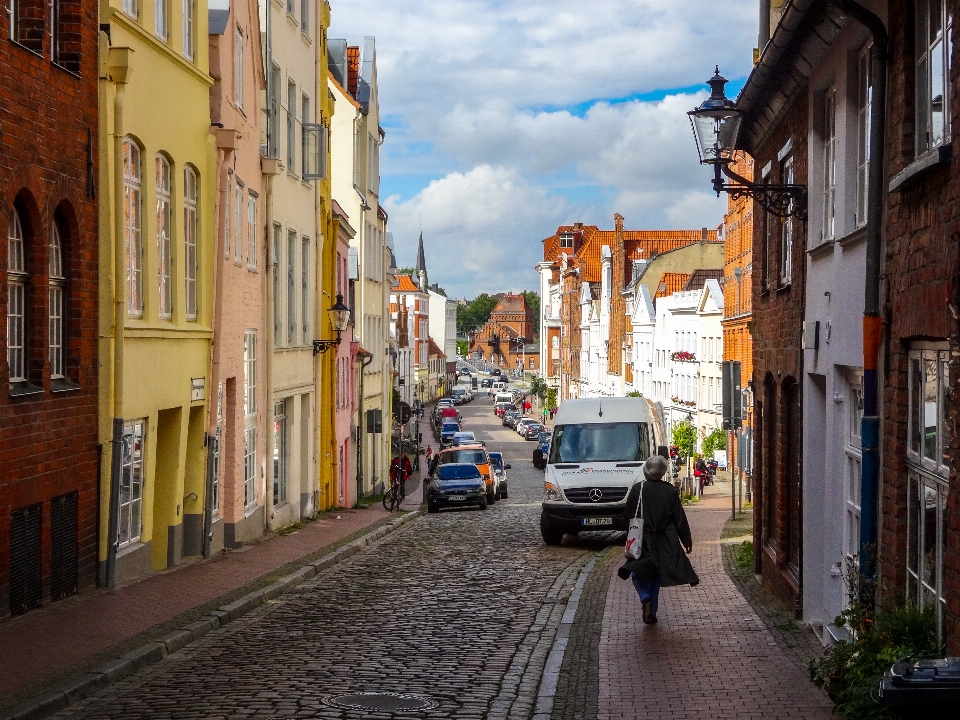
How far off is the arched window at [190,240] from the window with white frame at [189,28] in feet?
5.27

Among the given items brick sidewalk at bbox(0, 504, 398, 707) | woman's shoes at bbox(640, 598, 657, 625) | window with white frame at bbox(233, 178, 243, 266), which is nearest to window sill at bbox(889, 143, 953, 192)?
woman's shoes at bbox(640, 598, 657, 625)

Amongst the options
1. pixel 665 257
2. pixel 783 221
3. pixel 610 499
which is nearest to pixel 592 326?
pixel 665 257

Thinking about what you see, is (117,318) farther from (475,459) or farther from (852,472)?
(475,459)

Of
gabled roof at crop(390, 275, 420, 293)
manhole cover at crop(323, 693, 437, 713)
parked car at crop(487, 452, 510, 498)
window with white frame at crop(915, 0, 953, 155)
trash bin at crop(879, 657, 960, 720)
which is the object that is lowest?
parked car at crop(487, 452, 510, 498)

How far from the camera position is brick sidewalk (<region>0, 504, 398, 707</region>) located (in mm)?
9977

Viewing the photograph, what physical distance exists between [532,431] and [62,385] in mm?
72720

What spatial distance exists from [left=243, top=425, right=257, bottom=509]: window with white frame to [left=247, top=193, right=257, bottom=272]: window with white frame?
2.88m

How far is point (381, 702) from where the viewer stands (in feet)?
31.2

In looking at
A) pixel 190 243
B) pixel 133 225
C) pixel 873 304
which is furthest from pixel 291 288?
pixel 873 304

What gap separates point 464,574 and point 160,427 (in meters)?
4.62

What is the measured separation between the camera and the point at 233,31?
67.8 ft

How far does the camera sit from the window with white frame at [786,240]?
13.8 m

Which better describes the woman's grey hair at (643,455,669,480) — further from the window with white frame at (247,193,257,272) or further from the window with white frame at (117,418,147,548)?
the window with white frame at (247,193,257,272)

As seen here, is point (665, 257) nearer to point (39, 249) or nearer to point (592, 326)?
point (592, 326)
